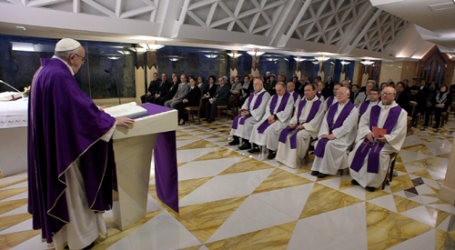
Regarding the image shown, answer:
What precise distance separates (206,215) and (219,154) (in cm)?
223

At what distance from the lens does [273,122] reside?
205 inches

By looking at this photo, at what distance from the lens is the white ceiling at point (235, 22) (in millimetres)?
5891

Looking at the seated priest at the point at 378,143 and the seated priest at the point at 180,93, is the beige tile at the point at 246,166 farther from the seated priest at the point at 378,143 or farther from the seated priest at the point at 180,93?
the seated priest at the point at 180,93

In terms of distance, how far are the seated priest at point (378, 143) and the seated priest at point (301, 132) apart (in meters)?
0.77

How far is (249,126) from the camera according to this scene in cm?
555

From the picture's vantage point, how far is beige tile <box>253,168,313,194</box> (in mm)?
3822

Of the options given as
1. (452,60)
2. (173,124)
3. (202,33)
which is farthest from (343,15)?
(173,124)

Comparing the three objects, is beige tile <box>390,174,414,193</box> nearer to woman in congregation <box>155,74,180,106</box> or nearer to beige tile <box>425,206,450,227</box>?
beige tile <box>425,206,450,227</box>

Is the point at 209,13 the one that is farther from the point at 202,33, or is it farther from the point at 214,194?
the point at 214,194

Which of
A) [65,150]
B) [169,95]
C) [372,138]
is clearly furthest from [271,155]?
[169,95]

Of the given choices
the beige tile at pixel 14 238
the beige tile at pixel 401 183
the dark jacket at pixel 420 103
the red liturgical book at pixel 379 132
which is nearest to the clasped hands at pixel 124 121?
the beige tile at pixel 14 238

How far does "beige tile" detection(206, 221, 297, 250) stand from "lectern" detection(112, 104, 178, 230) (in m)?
0.72

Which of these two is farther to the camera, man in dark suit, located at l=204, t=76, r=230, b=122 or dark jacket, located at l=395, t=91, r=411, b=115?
man in dark suit, located at l=204, t=76, r=230, b=122

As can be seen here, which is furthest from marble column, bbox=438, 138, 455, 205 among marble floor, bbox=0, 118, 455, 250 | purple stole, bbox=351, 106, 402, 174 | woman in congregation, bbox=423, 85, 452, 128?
woman in congregation, bbox=423, 85, 452, 128
